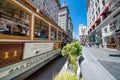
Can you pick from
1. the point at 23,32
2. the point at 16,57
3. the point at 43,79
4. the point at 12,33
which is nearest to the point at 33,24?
the point at 23,32

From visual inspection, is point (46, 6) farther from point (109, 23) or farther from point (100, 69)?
point (100, 69)

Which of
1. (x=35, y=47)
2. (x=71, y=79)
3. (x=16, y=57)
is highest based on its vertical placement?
(x=35, y=47)

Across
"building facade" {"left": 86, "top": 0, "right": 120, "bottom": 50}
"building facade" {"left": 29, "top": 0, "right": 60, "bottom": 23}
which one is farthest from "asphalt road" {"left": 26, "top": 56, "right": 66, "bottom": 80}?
"building facade" {"left": 86, "top": 0, "right": 120, "bottom": 50}

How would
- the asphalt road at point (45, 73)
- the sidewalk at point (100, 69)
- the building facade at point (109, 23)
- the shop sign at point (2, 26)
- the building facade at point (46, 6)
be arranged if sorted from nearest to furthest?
the shop sign at point (2, 26), the asphalt road at point (45, 73), the sidewalk at point (100, 69), the building facade at point (109, 23), the building facade at point (46, 6)

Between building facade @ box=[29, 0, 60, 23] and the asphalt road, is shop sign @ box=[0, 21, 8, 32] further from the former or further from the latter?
building facade @ box=[29, 0, 60, 23]

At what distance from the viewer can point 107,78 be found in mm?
4656

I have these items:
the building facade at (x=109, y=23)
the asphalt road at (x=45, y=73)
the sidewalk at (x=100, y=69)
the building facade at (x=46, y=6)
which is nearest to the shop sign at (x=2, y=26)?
the asphalt road at (x=45, y=73)

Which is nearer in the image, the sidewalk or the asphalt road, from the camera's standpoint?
the asphalt road

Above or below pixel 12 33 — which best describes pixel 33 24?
above

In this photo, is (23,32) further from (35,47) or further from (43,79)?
(43,79)

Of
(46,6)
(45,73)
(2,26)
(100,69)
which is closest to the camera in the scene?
(2,26)

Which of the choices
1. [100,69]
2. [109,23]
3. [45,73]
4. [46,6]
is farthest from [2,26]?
[46,6]

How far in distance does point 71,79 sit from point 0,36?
2.06 m

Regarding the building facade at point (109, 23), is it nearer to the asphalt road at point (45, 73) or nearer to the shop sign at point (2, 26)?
the asphalt road at point (45, 73)
